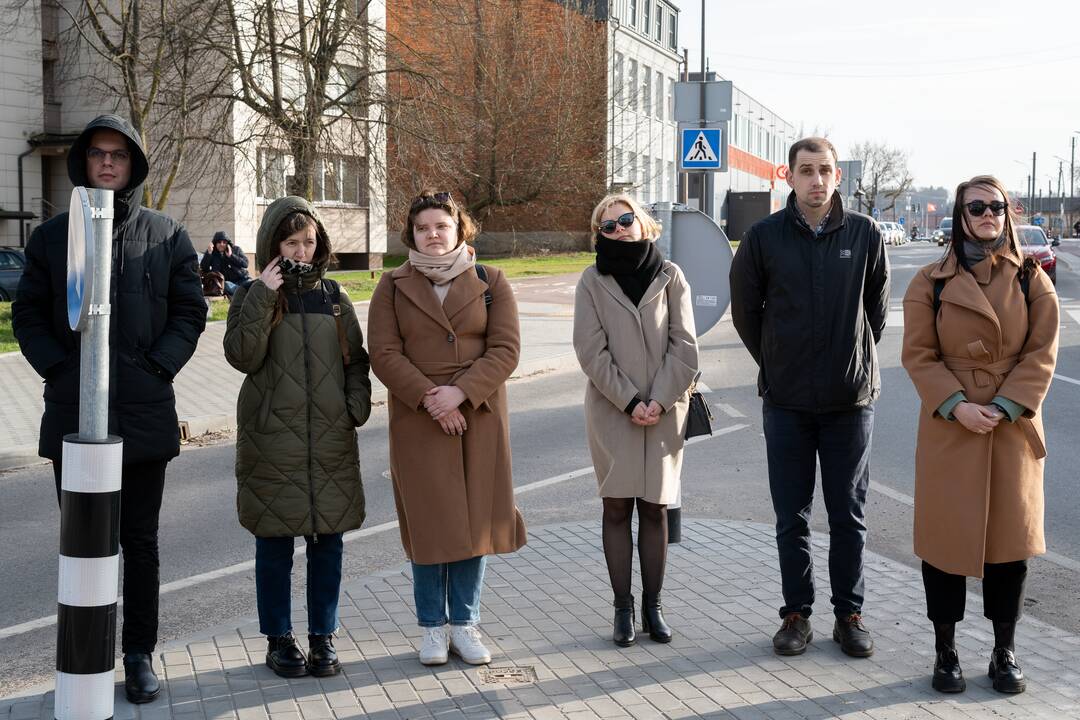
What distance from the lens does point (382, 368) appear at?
4742 mm

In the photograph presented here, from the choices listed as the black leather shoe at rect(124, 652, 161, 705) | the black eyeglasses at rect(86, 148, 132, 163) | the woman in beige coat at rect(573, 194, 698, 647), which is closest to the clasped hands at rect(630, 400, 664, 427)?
the woman in beige coat at rect(573, 194, 698, 647)

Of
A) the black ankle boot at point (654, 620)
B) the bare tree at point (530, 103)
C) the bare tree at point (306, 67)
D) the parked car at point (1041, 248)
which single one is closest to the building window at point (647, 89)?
the bare tree at point (530, 103)

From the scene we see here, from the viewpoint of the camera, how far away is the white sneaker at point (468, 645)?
4.73 metres

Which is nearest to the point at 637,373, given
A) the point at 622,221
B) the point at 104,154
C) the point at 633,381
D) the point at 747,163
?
the point at 633,381

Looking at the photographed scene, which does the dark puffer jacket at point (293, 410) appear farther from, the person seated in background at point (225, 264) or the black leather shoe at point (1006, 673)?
the person seated in background at point (225, 264)

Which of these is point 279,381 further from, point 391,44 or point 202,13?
point 391,44

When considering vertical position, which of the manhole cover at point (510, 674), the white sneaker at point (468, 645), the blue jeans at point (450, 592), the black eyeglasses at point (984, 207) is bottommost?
the manhole cover at point (510, 674)

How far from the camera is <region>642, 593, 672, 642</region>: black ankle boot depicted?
5031mm

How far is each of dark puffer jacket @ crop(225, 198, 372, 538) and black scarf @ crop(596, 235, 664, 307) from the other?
120cm

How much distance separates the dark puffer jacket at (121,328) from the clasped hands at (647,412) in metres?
1.84

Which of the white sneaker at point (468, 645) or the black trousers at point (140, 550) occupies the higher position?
the black trousers at point (140, 550)

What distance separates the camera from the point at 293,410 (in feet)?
14.9

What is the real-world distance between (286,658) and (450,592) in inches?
28.3

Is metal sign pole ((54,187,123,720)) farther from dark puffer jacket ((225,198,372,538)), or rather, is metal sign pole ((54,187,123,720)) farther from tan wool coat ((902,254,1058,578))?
tan wool coat ((902,254,1058,578))
